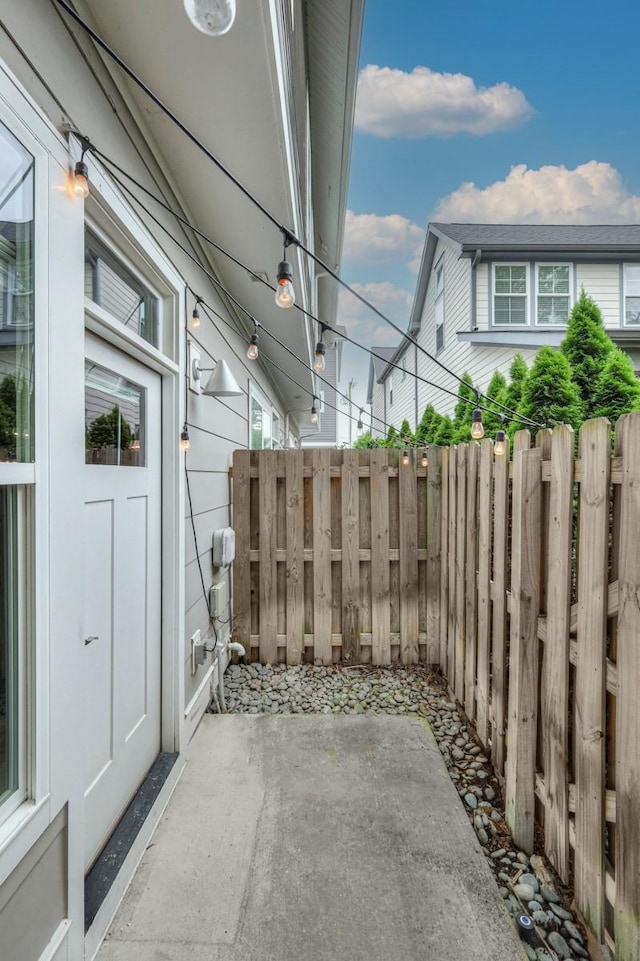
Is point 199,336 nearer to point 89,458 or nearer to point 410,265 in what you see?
point 89,458

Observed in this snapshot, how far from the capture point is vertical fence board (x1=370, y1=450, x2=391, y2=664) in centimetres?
351

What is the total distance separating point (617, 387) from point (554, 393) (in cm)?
49

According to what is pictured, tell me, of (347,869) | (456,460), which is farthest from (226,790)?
(456,460)

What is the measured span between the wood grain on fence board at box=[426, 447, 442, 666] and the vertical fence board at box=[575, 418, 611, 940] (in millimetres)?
1968

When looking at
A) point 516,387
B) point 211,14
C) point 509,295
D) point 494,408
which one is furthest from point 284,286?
point 509,295

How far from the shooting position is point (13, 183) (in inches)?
42.9

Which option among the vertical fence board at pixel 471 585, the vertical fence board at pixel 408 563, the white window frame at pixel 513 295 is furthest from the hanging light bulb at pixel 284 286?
the white window frame at pixel 513 295

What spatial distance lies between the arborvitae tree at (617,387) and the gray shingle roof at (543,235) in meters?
4.48

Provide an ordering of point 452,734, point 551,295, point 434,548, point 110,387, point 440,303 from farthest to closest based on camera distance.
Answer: point 440,303 < point 551,295 < point 434,548 < point 452,734 < point 110,387

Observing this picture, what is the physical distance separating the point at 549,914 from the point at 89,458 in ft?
7.75

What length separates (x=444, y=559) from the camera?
334 centimetres

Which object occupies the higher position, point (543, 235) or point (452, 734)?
point (543, 235)

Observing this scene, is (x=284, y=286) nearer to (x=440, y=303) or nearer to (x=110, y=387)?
(x=110, y=387)

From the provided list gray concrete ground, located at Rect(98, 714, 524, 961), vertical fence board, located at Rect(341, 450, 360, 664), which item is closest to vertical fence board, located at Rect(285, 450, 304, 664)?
vertical fence board, located at Rect(341, 450, 360, 664)
